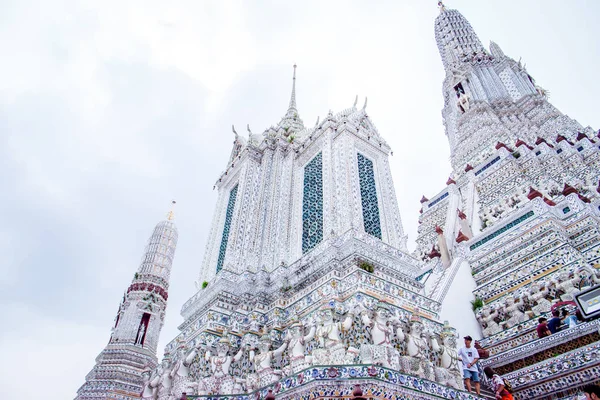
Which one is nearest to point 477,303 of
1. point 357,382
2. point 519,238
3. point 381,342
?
point 519,238

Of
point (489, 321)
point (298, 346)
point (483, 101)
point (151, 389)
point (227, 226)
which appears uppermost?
point (483, 101)

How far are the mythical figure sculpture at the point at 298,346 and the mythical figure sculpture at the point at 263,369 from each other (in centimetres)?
21

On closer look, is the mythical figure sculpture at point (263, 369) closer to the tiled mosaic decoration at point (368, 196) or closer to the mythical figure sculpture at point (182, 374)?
the mythical figure sculpture at point (182, 374)

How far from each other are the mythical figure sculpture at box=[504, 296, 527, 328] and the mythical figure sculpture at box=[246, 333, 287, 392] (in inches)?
186

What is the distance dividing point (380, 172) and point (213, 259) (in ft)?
12.7

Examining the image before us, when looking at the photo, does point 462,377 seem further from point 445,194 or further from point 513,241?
point 445,194

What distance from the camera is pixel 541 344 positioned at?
6344 mm

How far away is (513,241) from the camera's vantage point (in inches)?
391

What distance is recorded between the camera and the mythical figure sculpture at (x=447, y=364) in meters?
5.45

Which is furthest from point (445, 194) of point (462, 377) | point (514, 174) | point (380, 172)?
point (462, 377)

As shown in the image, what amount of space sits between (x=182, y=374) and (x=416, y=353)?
3.26m

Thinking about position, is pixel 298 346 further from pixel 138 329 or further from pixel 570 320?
pixel 138 329

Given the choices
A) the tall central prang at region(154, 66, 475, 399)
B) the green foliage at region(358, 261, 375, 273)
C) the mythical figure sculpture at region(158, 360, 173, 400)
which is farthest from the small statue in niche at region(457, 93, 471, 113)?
the mythical figure sculpture at region(158, 360, 173, 400)

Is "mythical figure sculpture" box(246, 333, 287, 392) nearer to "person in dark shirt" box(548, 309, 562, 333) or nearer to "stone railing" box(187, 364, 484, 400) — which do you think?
"stone railing" box(187, 364, 484, 400)
